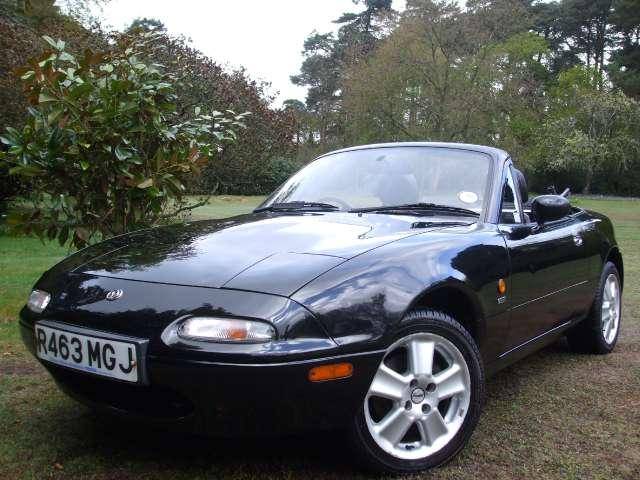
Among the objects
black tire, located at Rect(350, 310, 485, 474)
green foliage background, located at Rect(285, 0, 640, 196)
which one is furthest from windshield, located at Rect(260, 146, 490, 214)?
green foliage background, located at Rect(285, 0, 640, 196)

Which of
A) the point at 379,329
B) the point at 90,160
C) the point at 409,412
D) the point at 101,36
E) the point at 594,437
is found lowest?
the point at 594,437

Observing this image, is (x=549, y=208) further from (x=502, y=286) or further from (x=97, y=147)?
(x=97, y=147)

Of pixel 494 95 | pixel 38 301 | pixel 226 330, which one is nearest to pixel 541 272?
pixel 226 330

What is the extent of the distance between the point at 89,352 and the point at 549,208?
240 cm

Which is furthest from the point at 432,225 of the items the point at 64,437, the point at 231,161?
the point at 231,161

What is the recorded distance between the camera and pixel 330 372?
2.13 metres

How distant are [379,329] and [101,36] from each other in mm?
13211

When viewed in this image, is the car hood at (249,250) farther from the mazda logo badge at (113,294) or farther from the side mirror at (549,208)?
the side mirror at (549,208)

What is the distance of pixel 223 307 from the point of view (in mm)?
2152

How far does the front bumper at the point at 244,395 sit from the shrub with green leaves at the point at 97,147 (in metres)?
2.67

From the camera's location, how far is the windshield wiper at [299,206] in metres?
3.48

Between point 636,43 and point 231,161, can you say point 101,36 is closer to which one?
point 231,161

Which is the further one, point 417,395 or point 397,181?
point 397,181

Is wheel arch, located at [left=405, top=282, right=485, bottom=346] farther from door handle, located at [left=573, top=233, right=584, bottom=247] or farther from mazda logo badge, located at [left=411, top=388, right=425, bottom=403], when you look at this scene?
door handle, located at [left=573, top=233, right=584, bottom=247]
